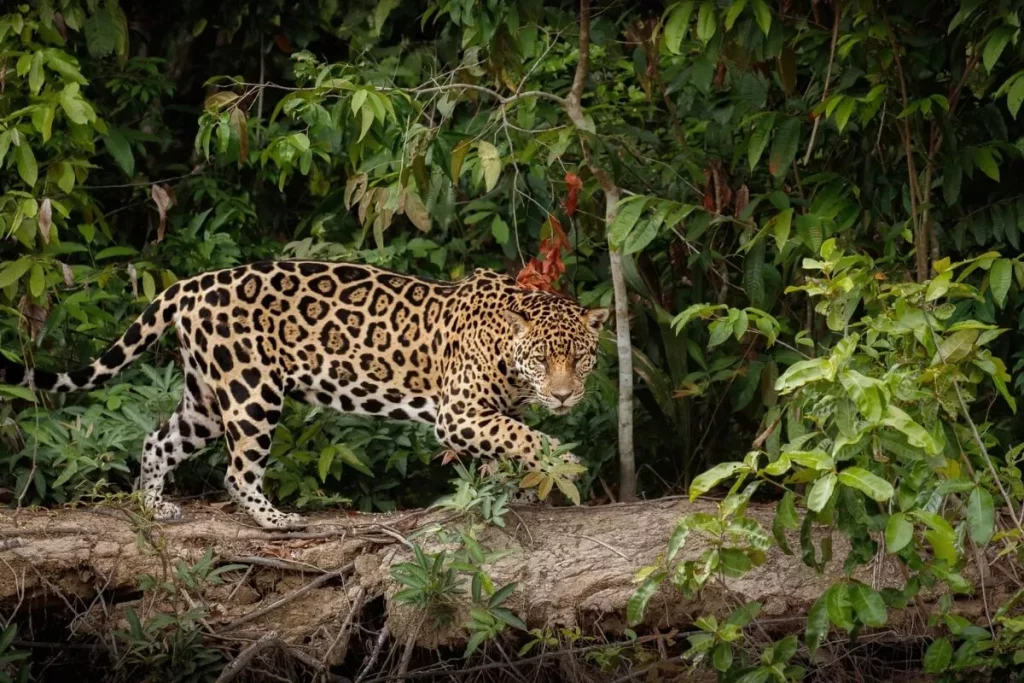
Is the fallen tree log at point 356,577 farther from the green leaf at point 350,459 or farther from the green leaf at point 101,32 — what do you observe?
the green leaf at point 101,32

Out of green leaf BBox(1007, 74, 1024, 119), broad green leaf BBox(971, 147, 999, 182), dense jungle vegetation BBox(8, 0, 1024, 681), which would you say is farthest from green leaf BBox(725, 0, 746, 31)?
broad green leaf BBox(971, 147, 999, 182)

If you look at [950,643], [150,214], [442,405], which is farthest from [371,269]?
[950,643]

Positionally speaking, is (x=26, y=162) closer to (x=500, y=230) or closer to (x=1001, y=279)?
(x=500, y=230)

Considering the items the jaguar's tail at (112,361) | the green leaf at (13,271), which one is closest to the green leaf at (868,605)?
the jaguar's tail at (112,361)

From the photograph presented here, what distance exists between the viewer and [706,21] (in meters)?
6.30

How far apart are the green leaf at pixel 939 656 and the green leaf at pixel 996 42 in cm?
229

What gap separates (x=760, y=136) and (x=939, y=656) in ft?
8.47

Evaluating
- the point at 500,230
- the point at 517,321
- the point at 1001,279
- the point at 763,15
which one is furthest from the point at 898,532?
the point at 500,230

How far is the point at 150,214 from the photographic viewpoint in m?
9.17

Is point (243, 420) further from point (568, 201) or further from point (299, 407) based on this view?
point (568, 201)

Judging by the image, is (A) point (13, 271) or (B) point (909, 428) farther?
(A) point (13, 271)

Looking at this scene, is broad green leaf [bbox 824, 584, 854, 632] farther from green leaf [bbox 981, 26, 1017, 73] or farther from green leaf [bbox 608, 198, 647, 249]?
green leaf [bbox 981, 26, 1017, 73]

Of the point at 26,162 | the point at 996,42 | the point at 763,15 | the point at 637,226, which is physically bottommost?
the point at 637,226

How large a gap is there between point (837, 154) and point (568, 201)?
182cm
